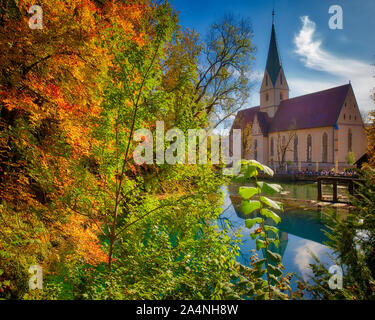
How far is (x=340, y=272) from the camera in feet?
6.34

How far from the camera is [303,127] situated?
4044 cm

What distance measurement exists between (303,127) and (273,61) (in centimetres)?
1600

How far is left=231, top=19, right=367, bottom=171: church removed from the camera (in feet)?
120

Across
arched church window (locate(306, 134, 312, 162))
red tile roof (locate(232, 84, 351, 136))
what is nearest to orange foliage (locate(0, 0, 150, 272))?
red tile roof (locate(232, 84, 351, 136))

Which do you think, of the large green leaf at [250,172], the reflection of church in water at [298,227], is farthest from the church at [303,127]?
the large green leaf at [250,172]

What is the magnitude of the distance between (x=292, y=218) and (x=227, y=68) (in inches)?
392

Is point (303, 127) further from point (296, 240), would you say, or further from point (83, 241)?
point (83, 241)

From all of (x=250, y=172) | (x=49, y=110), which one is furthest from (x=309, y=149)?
(x=250, y=172)

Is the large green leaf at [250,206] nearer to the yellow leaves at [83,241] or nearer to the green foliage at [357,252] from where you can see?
the green foliage at [357,252]

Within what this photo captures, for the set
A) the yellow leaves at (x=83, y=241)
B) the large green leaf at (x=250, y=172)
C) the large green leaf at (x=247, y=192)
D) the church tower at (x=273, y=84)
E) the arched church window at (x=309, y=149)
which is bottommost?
the yellow leaves at (x=83, y=241)

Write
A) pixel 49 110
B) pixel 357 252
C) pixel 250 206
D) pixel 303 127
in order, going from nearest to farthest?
1. pixel 250 206
2. pixel 357 252
3. pixel 49 110
4. pixel 303 127

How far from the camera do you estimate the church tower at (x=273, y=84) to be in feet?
149

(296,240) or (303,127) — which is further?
(303,127)
